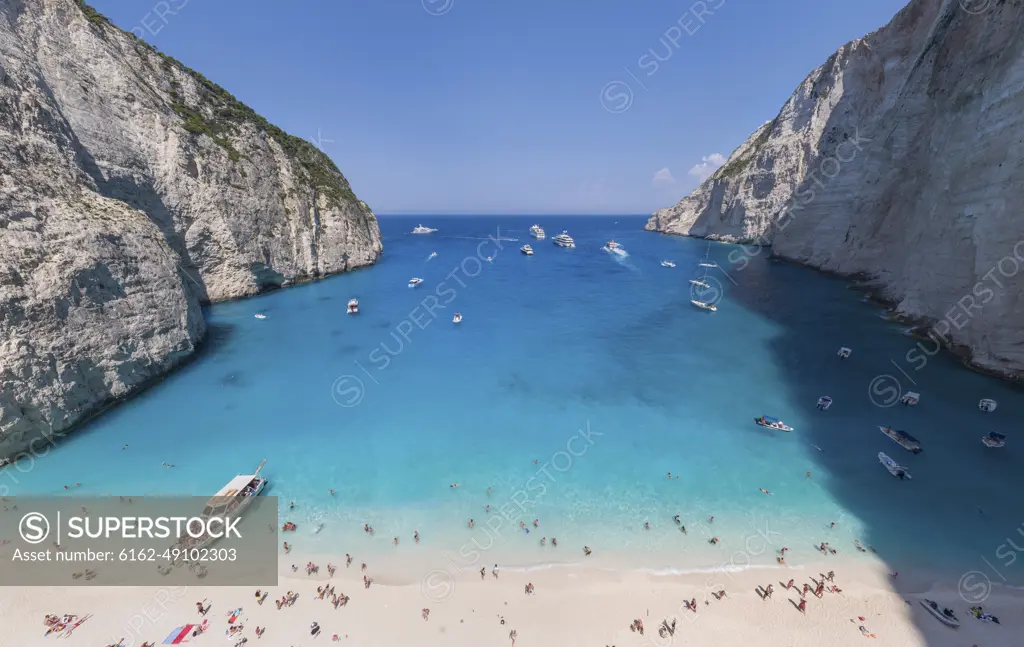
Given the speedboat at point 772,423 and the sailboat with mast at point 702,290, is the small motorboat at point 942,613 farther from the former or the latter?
the sailboat with mast at point 702,290

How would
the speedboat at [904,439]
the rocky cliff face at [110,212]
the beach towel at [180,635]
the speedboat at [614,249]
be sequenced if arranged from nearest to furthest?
the beach towel at [180,635]
the speedboat at [904,439]
the rocky cliff face at [110,212]
the speedboat at [614,249]

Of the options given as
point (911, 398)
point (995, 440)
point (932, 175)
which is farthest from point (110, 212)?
point (932, 175)

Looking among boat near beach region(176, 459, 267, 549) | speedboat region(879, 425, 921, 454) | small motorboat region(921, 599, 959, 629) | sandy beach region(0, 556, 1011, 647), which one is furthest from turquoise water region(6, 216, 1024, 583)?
small motorboat region(921, 599, 959, 629)

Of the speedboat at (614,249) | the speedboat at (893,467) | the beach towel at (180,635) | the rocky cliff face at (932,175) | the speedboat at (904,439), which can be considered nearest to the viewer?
the beach towel at (180,635)

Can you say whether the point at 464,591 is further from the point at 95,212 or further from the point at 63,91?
the point at 63,91

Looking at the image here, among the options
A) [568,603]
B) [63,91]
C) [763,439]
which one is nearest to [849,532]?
[763,439]

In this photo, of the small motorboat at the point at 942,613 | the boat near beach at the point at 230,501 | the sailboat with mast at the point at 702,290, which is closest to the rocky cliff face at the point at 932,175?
the sailboat with mast at the point at 702,290

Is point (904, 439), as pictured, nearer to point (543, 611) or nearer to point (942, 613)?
point (942, 613)
